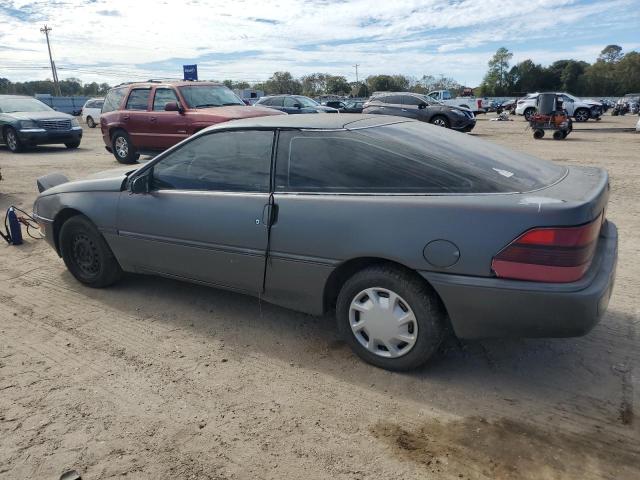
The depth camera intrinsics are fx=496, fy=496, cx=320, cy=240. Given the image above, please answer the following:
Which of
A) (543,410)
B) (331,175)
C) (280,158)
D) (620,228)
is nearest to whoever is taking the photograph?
(543,410)

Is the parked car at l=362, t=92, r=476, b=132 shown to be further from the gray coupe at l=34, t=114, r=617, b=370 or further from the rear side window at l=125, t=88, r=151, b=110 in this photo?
the gray coupe at l=34, t=114, r=617, b=370

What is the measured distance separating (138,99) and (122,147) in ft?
4.20

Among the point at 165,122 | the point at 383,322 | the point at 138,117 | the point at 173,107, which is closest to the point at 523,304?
the point at 383,322

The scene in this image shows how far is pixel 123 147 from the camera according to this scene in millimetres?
11820

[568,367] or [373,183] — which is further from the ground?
[373,183]

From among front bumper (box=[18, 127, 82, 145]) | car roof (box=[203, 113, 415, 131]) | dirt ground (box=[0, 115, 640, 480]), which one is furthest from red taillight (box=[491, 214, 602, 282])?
front bumper (box=[18, 127, 82, 145])

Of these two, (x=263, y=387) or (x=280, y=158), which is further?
(x=280, y=158)

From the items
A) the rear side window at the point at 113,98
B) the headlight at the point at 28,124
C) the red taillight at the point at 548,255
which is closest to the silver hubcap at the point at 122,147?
the rear side window at the point at 113,98

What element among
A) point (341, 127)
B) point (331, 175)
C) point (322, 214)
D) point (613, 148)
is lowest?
point (613, 148)

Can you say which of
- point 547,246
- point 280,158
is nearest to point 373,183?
point 280,158

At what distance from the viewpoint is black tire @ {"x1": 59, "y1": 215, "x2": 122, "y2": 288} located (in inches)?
169

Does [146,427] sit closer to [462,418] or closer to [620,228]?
[462,418]

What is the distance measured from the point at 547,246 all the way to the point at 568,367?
1.06 metres

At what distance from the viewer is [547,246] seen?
8.28 feet
